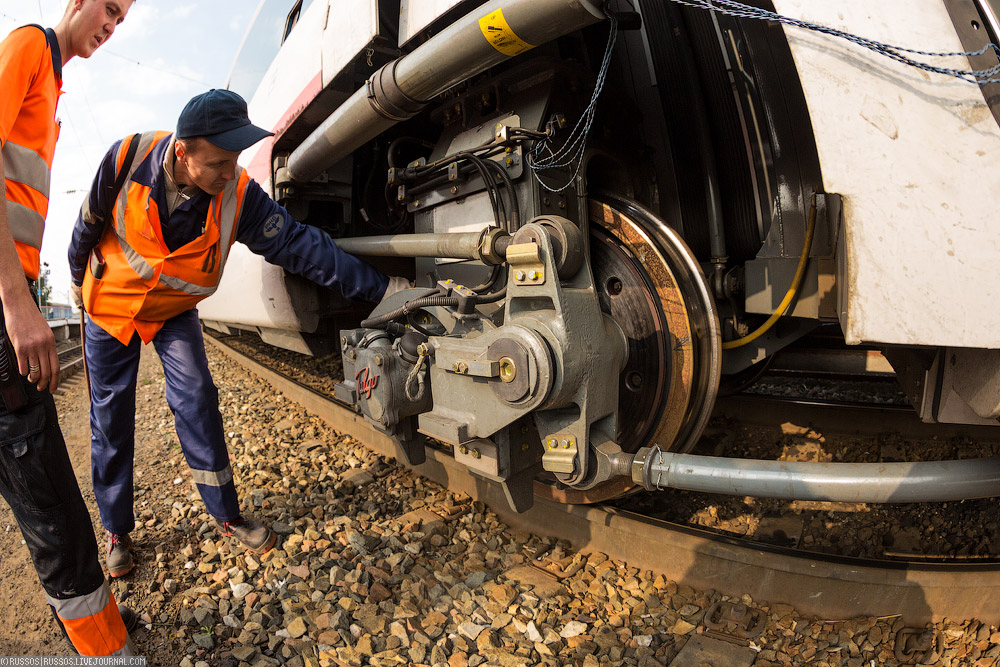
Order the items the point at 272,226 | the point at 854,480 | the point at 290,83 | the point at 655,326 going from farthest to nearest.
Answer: the point at 290,83 → the point at 272,226 → the point at 655,326 → the point at 854,480

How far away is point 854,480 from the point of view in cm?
133

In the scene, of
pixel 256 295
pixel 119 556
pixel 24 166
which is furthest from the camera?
pixel 256 295

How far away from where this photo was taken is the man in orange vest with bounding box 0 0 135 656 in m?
1.56

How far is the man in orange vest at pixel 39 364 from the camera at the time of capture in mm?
1564

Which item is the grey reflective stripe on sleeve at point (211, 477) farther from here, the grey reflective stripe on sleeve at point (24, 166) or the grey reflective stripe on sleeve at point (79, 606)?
the grey reflective stripe on sleeve at point (24, 166)

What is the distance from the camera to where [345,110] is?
233 centimetres

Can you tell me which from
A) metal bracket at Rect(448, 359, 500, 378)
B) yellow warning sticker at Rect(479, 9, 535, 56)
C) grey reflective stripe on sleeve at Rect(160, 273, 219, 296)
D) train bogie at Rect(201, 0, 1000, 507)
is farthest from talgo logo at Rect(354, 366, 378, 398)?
yellow warning sticker at Rect(479, 9, 535, 56)

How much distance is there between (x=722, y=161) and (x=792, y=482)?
1.71 metres

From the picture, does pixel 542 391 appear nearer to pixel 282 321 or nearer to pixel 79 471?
pixel 282 321

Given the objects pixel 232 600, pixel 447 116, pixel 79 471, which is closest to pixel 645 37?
pixel 447 116

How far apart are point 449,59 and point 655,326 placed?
1260mm

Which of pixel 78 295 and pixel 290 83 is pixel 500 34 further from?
pixel 78 295

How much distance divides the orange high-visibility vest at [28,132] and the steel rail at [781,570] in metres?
2.17

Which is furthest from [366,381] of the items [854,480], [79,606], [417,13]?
[854,480]
